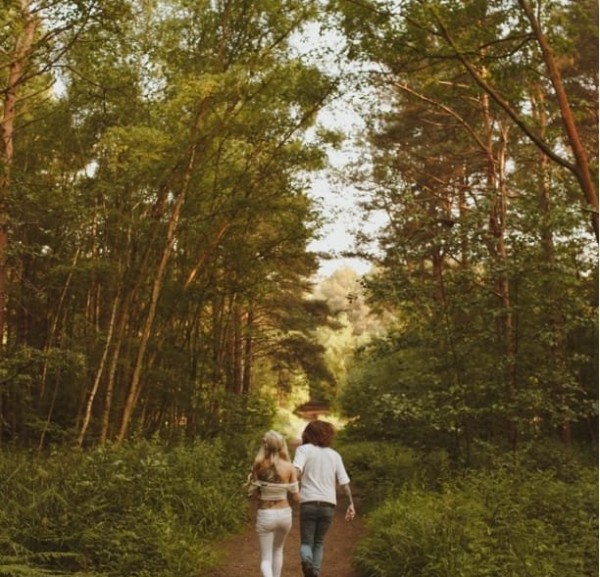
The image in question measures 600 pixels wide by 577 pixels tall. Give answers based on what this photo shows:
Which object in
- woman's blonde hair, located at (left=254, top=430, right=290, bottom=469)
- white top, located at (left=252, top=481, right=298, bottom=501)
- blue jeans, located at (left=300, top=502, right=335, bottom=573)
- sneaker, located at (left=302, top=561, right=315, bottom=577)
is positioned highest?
woman's blonde hair, located at (left=254, top=430, right=290, bottom=469)

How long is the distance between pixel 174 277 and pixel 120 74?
5.87 m

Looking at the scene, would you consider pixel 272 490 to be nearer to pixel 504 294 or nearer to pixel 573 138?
pixel 573 138

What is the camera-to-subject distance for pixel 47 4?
21.7 ft

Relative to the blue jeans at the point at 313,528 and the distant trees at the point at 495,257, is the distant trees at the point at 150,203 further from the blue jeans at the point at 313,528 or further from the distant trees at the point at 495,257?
the blue jeans at the point at 313,528

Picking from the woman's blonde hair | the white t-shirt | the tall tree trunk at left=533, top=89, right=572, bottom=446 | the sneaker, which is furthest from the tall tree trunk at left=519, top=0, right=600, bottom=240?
the sneaker

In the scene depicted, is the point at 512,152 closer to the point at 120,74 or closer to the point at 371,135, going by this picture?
the point at 371,135

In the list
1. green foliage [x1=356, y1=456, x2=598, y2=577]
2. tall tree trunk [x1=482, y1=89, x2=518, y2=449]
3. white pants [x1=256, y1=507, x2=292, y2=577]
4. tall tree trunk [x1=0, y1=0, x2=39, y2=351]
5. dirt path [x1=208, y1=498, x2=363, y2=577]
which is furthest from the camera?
tall tree trunk [x1=482, y1=89, x2=518, y2=449]

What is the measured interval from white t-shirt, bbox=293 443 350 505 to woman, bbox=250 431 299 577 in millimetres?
137

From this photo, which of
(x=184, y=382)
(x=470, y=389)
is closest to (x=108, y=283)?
(x=184, y=382)

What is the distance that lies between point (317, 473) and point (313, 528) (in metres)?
0.50

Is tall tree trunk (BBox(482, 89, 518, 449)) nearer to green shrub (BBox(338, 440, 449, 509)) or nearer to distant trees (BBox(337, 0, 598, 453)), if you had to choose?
distant trees (BBox(337, 0, 598, 453))

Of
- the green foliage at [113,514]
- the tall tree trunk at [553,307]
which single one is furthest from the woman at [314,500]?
the tall tree trunk at [553,307]

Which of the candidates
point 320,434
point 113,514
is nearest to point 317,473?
point 320,434

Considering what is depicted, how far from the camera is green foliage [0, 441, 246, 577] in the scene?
5730 mm
